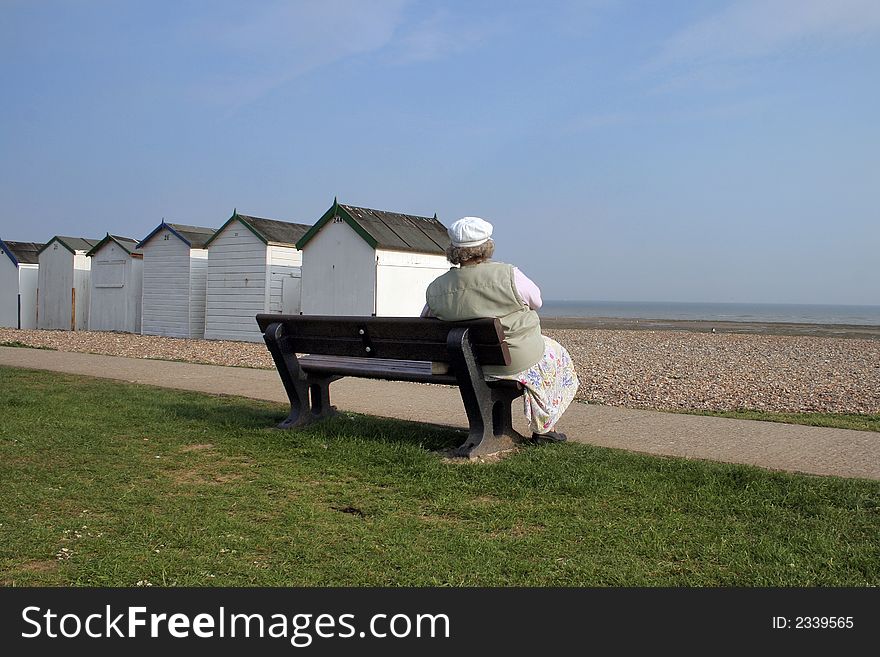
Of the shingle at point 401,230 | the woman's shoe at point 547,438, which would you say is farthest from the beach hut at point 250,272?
the woman's shoe at point 547,438

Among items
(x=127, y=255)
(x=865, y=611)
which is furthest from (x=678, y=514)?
(x=127, y=255)

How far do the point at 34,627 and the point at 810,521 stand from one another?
3.42 metres

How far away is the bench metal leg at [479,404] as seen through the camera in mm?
5730

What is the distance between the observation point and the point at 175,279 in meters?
23.2

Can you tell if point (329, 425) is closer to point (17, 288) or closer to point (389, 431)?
point (389, 431)

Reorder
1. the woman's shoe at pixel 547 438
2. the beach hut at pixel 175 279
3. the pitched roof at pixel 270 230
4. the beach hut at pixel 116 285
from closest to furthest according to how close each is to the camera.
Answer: the woman's shoe at pixel 547 438, the pitched roof at pixel 270 230, the beach hut at pixel 175 279, the beach hut at pixel 116 285

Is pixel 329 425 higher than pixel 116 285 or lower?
lower

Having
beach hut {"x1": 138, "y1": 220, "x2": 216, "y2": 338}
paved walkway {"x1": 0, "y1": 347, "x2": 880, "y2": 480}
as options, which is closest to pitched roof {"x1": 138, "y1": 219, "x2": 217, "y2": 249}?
beach hut {"x1": 138, "y1": 220, "x2": 216, "y2": 338}

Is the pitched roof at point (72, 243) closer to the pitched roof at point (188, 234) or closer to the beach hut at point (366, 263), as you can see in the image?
the pitched roof at point (188, 234)

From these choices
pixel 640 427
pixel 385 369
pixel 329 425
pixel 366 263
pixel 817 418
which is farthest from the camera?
pixel 366 263

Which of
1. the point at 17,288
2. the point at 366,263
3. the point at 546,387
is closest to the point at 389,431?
the point at 546,387

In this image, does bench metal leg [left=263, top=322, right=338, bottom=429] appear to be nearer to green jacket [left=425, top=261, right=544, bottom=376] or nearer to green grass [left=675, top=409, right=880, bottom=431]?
green jacket [left=425, top=261, right=544, bottom=376]

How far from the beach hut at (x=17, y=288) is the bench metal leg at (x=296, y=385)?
79.9 feet

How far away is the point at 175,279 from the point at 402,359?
18223 mm
